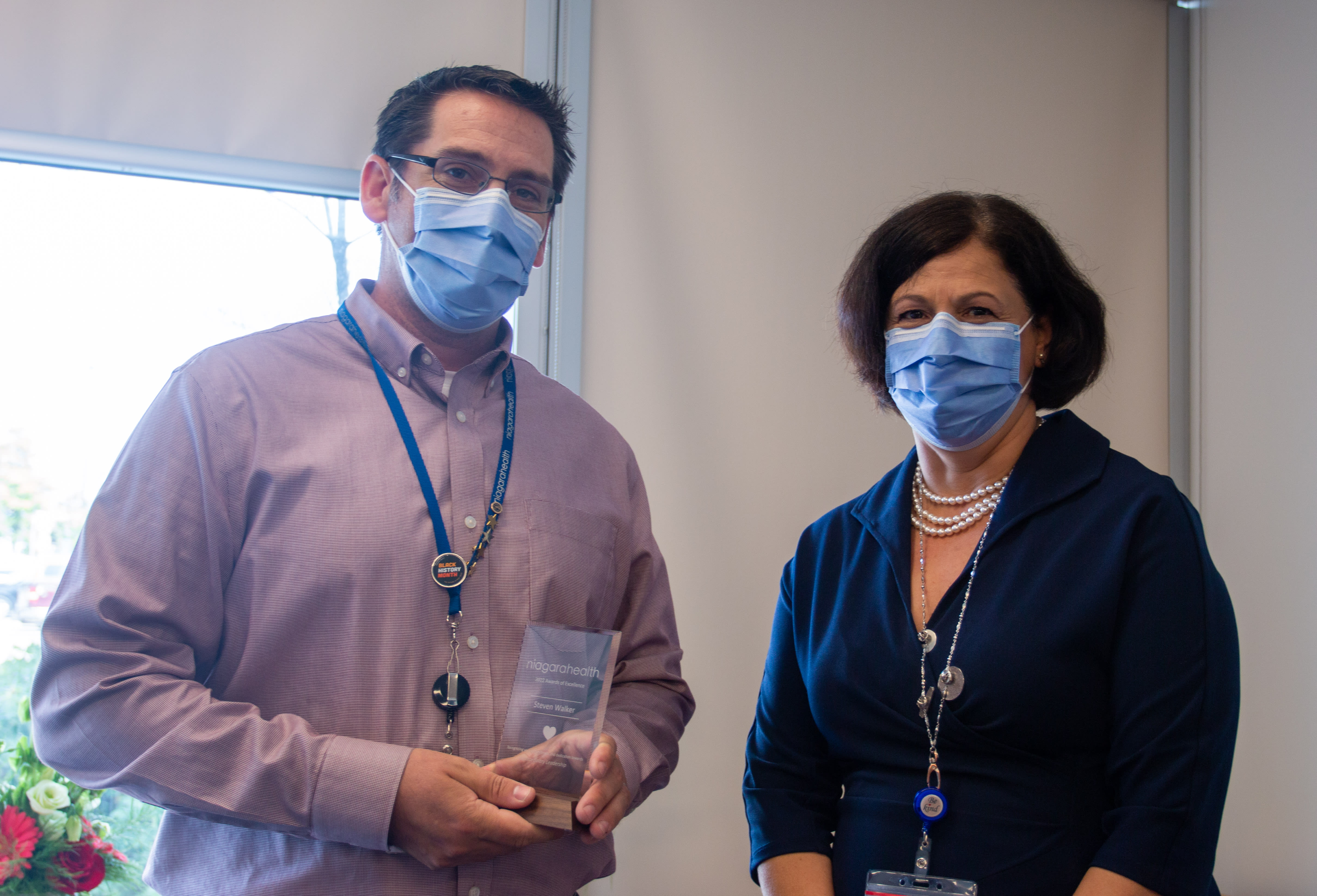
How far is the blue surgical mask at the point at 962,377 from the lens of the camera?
1.62m

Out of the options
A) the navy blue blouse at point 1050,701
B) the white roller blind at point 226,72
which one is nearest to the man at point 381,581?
the navy blue blouse at point 1050,701

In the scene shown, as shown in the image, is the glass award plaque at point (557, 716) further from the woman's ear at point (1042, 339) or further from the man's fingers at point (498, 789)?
the woman's ear at point (1042, 339)

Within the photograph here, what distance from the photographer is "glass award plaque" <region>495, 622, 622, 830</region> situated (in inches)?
53.3

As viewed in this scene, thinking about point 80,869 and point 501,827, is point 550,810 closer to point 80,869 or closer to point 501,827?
point 501,827

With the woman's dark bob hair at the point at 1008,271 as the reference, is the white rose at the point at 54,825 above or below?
below

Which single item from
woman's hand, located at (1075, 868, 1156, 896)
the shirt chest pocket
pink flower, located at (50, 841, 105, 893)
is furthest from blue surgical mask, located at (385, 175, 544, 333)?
pink flower, located at (50, 841, 105, 893)

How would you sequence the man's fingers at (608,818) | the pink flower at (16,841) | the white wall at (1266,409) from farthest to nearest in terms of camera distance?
the white wall at (1266,409)
the pink flower at (16,841)
the man's fingers at (608,818)

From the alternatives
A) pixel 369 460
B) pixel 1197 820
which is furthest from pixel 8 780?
pixel 1197 820

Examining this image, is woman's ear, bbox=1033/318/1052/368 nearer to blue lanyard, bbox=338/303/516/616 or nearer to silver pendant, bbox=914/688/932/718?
silver pendant, bbox=914/688/932/718

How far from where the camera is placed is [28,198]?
2.46m

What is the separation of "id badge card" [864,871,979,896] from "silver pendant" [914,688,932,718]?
0.24 meters

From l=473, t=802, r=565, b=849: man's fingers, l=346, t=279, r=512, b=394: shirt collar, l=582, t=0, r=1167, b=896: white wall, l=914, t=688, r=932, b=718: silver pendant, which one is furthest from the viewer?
l=582, t=0, r=1167, b=896: white wall

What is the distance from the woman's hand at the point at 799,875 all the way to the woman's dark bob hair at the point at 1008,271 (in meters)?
0.85

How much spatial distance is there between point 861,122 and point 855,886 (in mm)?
2358
